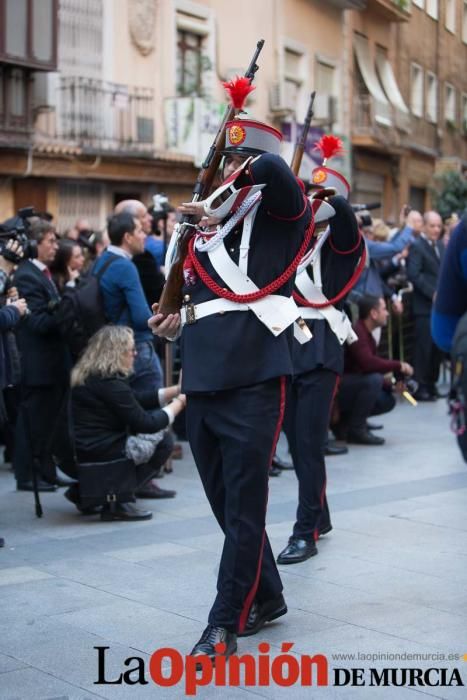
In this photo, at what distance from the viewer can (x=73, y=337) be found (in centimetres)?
829

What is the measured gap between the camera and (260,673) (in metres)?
4.49

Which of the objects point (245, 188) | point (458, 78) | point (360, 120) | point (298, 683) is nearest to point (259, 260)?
point (245, 188)

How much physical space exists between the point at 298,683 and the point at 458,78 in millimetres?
31012

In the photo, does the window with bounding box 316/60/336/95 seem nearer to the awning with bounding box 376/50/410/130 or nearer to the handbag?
the awning with bounding box 376/50/410/130

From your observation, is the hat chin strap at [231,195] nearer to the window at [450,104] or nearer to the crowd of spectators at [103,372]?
the crowd of spectators at [103,372]

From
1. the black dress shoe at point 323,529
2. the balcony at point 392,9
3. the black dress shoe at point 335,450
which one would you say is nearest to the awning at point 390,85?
the balcony at point 392,9

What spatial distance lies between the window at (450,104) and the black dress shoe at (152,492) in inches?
1101

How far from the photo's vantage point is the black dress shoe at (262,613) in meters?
4.95

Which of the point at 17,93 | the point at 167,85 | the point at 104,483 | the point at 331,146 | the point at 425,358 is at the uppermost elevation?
the point at 167,85

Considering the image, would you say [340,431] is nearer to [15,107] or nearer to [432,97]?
[15,107]

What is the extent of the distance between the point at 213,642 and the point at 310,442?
1922 millimetres

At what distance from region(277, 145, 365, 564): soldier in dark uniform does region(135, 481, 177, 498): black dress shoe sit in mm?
1776

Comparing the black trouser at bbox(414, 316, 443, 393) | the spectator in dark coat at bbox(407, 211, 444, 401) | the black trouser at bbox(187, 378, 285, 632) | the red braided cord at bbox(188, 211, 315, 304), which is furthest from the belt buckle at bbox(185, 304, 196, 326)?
the black trouser at bbox(414, 316, 443, 393)

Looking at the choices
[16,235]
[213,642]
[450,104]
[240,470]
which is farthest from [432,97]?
[213,642]
